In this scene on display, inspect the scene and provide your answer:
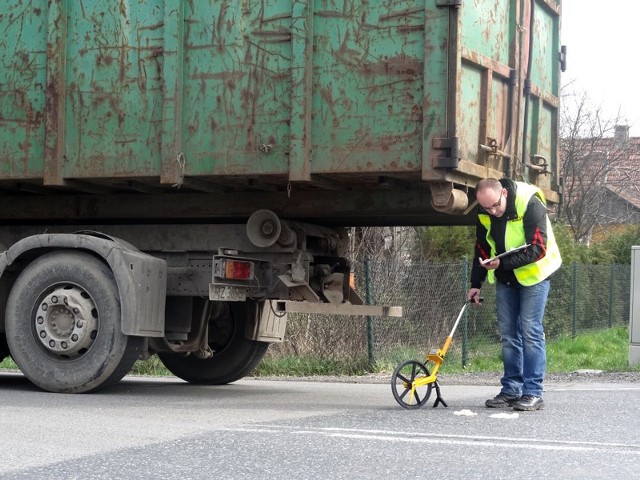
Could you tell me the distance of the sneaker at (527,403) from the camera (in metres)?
7.49

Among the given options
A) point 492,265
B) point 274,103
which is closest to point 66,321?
point 274,103

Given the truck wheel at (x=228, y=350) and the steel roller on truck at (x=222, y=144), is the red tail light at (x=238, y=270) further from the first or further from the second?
the truck wheel at (x=228, y=350)

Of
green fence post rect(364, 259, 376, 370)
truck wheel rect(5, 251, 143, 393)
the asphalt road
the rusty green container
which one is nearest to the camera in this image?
the asphalt road

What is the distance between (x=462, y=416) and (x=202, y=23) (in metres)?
3.39

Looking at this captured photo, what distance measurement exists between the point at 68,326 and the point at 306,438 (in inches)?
125

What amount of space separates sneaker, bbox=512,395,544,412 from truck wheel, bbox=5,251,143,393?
9.34 feet

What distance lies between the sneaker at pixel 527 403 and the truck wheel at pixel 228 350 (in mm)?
3168

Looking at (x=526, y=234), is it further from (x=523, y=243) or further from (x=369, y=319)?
(x=369, y=319)

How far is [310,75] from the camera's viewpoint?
7.95 metres

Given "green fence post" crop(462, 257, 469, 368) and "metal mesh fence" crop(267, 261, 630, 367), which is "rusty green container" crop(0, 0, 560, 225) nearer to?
"metal mesh fence" crop(267, 261, 630, 367)

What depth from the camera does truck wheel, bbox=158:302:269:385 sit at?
10156mm

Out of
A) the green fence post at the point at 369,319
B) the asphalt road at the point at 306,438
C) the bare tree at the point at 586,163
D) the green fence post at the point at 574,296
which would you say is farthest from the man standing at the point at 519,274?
the bare tree at the point at 586,163

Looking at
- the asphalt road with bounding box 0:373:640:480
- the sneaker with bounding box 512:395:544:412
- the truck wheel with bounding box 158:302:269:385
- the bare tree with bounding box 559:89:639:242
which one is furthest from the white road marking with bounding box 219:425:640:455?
the bare tree with bounding box 559:89:639:242

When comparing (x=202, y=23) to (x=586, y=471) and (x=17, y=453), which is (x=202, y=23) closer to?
(x=17, y=453)
